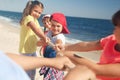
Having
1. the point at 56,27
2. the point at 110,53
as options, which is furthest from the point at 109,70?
the point at 56,27

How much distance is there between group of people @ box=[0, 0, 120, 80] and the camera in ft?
4.32

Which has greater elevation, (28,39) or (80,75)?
(80,75)

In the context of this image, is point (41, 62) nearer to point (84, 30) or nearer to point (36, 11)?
point (36, 11)

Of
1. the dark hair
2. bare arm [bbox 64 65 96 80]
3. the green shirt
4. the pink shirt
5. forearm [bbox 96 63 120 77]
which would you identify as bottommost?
the green shirt

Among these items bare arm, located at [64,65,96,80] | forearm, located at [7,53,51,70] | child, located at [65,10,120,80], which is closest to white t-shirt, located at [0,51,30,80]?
bare arm, located at [64,65,96,80]

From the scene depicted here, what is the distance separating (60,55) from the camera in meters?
1.81

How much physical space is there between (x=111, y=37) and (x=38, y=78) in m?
4.12

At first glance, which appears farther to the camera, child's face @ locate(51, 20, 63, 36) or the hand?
child's face @ locate(51, 20, 63, 36)

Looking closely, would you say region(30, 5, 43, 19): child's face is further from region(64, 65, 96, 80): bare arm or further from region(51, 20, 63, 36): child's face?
region(64, 65, 96, 80): bare arm

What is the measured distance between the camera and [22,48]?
4613 mm

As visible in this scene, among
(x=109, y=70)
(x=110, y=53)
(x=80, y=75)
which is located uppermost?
(x=80, y=75)

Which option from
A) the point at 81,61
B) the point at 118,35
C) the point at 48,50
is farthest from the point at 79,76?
the point at 48,50

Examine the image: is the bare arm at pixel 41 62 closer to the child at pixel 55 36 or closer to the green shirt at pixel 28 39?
the child at pixel 55 36

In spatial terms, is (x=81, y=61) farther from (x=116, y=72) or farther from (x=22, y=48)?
(x=22, y=48)
